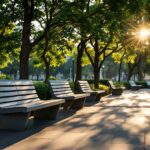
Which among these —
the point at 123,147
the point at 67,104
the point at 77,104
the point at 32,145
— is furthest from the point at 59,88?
the point at 123,147

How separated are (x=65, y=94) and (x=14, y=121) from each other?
5053mm

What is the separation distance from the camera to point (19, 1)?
17953 mm

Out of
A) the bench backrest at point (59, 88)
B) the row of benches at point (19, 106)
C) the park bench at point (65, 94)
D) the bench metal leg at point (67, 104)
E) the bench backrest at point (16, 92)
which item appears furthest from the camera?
the bench metal leg at point (67, 104)

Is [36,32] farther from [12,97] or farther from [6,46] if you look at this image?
[12,97]

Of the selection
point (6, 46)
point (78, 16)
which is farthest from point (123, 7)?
point (6, 46)

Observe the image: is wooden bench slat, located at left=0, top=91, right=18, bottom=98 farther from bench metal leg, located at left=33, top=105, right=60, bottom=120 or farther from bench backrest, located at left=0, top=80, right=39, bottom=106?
bench metal leg, located at left=33, top=105, right=60, bottom=120

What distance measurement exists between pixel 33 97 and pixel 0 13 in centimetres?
821

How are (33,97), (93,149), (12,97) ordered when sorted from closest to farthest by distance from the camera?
1. (93,149)
2. (12,97)
3. (33,97)

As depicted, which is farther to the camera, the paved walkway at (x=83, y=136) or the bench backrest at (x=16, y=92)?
the bench backrest at (x=16, y=92)

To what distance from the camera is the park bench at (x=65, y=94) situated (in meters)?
13.1

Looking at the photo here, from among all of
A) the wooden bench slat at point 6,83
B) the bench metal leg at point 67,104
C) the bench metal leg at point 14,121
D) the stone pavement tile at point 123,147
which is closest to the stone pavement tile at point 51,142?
the stone pavement tile at point 123,147

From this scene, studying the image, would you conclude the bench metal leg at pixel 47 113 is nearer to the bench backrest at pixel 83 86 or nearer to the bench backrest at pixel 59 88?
the bench backrest at pixel 59 88

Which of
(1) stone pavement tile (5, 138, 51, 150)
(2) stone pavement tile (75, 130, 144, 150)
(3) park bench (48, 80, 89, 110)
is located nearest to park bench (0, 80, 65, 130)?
(1) stone pavement tile (5, 138, 51, 150)

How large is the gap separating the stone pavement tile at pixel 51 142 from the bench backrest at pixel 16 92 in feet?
4.14
